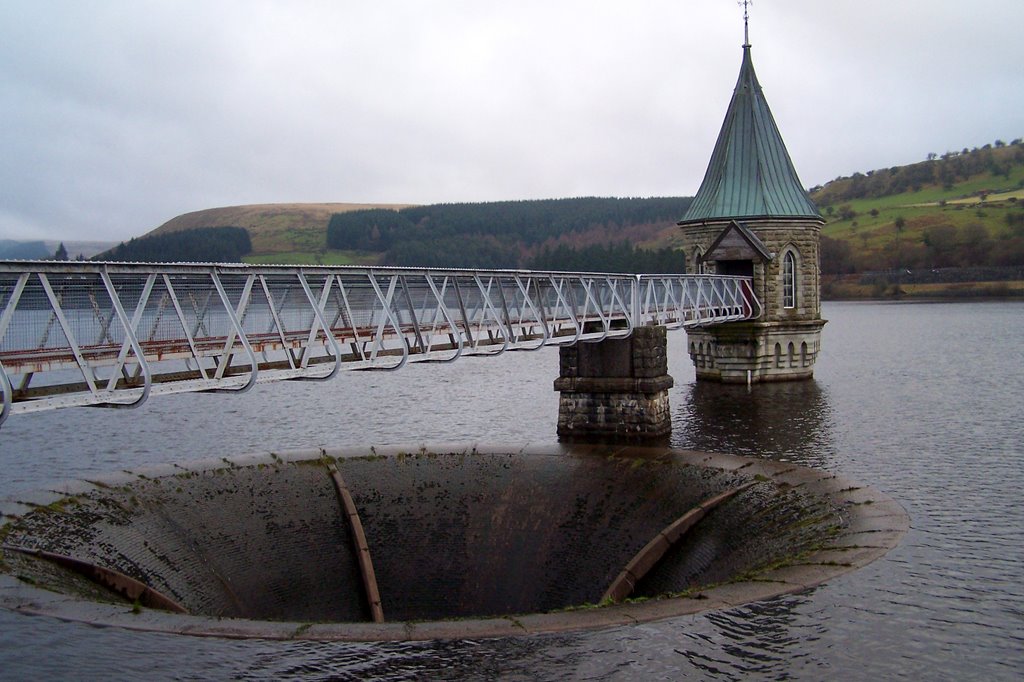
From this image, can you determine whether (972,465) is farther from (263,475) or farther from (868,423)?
(263,475)

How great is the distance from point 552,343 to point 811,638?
546 inches

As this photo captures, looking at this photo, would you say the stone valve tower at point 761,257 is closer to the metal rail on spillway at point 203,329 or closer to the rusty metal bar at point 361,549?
the metal rail on spillway at point 203,329

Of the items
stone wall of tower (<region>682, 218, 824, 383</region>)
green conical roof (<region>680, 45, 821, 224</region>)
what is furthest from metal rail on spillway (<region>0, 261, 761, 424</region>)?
green conical roof (<region>680, 45, 821, 224</region>)

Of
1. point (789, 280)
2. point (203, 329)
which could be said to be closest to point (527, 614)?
point (203, 329)

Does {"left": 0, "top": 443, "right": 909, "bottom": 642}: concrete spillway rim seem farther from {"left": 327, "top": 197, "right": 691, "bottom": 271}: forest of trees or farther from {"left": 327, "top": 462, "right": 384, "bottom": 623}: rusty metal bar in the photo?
{"left": 327, "top": 197, "right": 691, "bottom": 271}: forest of trees

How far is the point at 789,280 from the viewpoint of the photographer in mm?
48781

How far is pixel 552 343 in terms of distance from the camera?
92.7 ft

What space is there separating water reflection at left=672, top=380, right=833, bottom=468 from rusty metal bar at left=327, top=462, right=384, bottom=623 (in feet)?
40.7

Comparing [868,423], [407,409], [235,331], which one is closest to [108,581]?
[235,331]

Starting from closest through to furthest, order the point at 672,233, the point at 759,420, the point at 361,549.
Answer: the point at 361,549, the point at 759,420, the point at 672,233

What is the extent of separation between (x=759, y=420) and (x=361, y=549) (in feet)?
63.6

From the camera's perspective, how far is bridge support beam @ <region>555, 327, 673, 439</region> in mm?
33750

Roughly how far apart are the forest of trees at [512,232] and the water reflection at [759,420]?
34.1m

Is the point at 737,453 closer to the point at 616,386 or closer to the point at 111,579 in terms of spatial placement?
the point at 616,386
